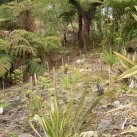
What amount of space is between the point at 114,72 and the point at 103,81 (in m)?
0.47

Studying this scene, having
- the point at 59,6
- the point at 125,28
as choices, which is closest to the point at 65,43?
the point at 59,6

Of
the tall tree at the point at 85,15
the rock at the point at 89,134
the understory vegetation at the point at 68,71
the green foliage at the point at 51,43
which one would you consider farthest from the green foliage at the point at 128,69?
the tall tree at the point at 85,15

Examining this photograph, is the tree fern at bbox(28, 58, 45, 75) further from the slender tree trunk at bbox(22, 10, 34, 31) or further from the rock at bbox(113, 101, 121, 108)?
the rock at bbox(113, 101, 121, 108)

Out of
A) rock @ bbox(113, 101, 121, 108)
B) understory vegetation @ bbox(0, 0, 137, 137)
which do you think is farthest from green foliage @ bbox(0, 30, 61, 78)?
rock @ bbox(113, 101, 121, 108)

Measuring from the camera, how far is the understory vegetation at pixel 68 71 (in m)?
3.94

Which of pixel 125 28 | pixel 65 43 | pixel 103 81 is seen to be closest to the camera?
pixel 103 81

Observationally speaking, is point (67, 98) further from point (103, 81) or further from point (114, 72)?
point (114, 72)

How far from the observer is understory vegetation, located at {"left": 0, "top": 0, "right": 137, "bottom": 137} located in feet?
12.9

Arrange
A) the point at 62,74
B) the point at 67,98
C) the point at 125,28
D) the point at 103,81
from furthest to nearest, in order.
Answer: the point at 125,28 < the point at 62,74 < the point at 103,81 < the point at 67,98

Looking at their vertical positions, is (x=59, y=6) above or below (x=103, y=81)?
above

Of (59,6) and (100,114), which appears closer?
(100,114)

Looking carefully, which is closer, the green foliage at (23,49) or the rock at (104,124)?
the rock at (104,124)

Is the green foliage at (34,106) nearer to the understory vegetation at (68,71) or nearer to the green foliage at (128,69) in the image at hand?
the understory vegetation at (68,71)

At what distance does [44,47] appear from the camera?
7398 millimetres
